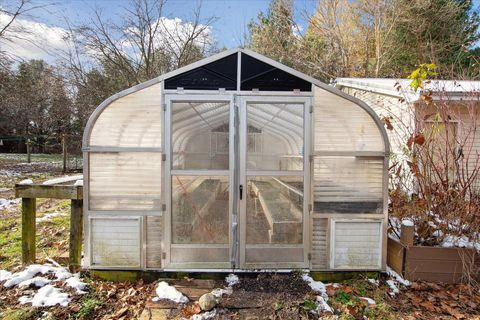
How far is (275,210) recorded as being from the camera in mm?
3600

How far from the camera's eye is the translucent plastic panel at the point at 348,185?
3502 millimetres

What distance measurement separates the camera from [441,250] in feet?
11.5

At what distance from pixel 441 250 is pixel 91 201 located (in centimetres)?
447

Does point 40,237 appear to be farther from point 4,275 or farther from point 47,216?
point 4,275

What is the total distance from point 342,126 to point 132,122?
2.63 meters

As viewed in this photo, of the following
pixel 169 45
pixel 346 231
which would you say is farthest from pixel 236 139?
pixel 169 45

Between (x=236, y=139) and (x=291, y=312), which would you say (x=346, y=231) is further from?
(x=236, y=139)

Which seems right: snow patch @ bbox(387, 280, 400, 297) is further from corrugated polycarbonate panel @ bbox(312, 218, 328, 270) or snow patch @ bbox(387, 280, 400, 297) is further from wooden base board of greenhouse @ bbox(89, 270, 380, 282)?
corrugated polycarbonate panel @ bbox(312, 218, 328, 270)

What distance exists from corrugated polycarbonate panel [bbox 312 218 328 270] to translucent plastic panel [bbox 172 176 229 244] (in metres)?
Result: 1.13

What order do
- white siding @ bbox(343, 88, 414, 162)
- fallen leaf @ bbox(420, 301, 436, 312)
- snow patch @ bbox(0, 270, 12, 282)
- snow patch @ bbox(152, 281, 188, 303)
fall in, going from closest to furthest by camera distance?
fallen leaf @ bbox(420, 301, 436, 312)
snow patch @ bbox(152, 281, 188, 303)
snow patch @ bbox(0, 270, 12, 282)
white siding @ bbox(343, 88, 414, 162)

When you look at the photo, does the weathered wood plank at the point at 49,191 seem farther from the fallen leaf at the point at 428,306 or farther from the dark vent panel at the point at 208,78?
the fallen leaf at the point at 428,306

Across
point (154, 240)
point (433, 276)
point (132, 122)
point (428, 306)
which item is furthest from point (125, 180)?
point (433, 276)

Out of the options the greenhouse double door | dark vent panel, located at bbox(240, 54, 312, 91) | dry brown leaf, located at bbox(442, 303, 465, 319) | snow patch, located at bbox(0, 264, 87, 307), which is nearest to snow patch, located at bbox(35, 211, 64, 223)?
snow patch, located at bbox(0, 264, 87, 307)

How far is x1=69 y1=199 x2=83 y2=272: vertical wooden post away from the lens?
3.68m
